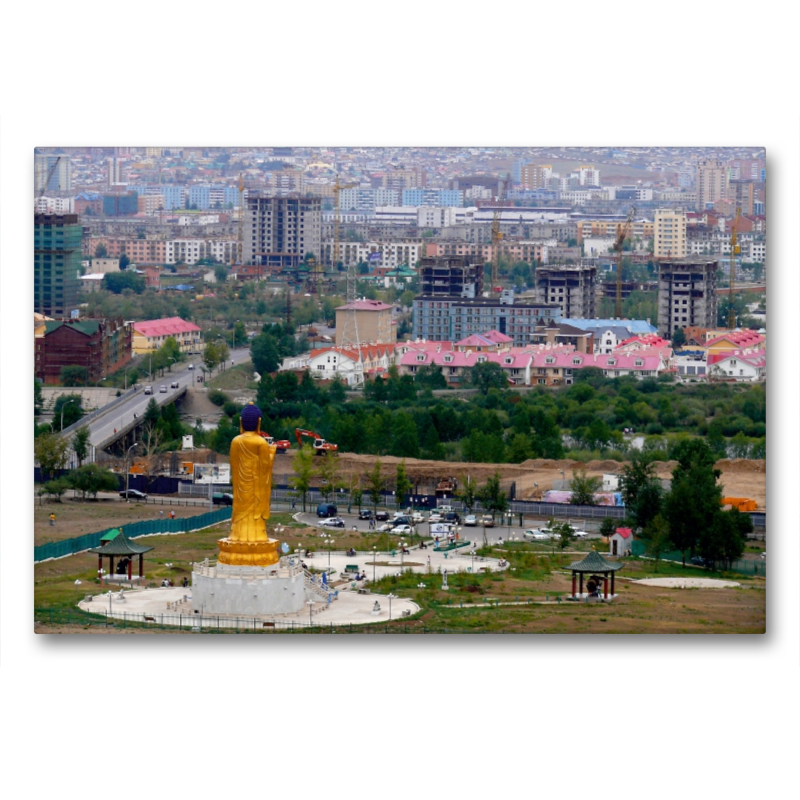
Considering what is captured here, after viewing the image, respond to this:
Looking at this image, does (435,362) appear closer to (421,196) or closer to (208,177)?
(421,196)

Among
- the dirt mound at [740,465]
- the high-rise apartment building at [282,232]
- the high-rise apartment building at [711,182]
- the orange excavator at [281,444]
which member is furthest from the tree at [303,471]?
the high-rise apartment building at [282,232]

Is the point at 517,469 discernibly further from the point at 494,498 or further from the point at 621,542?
the point at 621,542

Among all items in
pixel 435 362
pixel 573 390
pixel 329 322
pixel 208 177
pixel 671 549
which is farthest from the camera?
pixel 329 322

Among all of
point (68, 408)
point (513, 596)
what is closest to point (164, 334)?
point (68, 408)

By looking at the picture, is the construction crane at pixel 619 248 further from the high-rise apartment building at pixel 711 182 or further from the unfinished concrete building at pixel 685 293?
the high-rise apartment building at pixel 711 182
